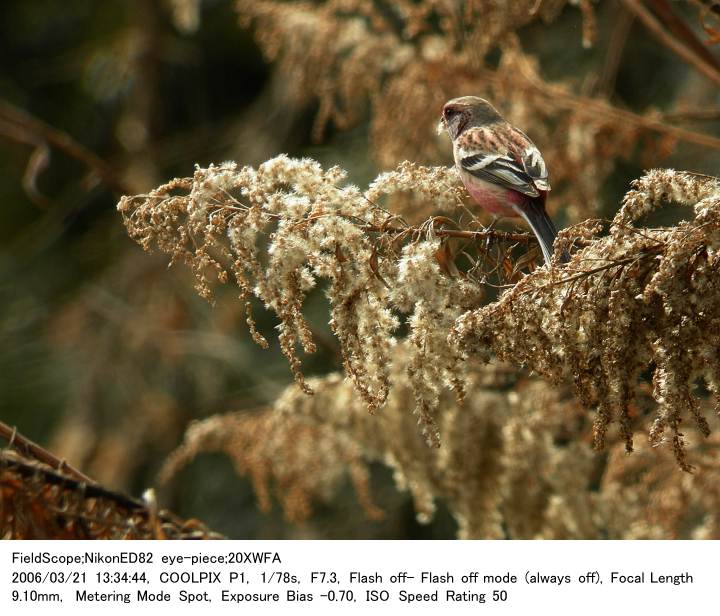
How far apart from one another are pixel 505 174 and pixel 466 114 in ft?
2.57

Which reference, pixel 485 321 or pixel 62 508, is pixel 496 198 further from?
pixel 62 508

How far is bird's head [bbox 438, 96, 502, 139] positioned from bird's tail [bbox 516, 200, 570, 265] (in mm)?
807

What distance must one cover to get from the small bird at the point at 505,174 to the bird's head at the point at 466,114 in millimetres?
151

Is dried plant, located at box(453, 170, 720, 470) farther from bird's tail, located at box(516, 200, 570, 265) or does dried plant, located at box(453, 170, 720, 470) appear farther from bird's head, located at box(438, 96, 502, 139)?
bird's head, located at box(438, 96, 502, 139)

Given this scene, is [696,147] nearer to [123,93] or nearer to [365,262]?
[365,262]

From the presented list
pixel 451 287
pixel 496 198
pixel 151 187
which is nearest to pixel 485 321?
pixel 451 287

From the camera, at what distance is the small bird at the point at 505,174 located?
2.79 meters

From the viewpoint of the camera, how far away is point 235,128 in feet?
29.3

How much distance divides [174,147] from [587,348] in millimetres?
7308

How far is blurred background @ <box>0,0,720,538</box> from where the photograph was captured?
691 cm

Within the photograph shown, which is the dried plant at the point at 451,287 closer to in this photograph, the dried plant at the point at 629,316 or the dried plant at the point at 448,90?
the dried plant at the point at 629,316

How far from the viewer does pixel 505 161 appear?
9.85 ft
